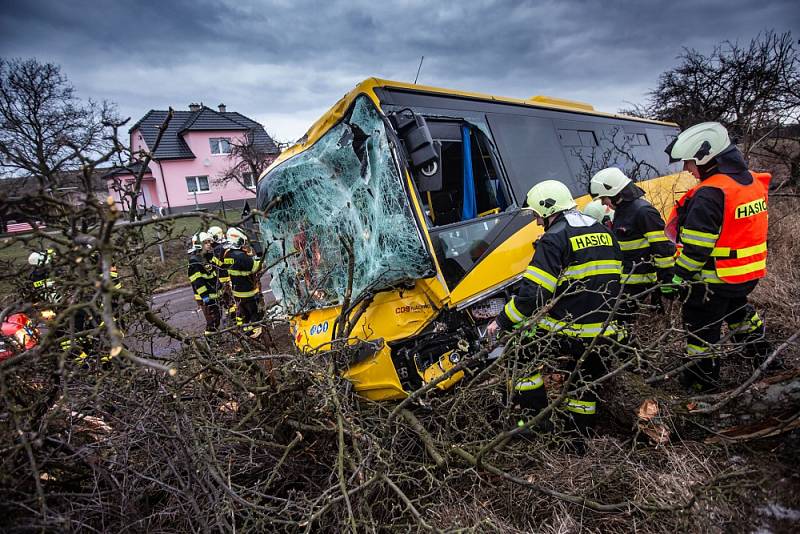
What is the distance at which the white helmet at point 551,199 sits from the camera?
2.72 meters

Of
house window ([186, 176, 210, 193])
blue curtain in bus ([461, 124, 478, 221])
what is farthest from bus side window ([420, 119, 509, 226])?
house window ([186, 176, 210, 193])

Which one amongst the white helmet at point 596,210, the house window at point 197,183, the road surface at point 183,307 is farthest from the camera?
the house window at point 197,183

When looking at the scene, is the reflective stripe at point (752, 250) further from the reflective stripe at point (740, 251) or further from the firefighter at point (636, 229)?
the firefighter at point (636, 229)

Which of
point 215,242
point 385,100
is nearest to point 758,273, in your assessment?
point 385,100

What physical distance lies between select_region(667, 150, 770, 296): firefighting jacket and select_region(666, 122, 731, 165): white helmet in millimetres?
94

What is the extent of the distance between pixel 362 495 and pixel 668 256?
322 centimetres

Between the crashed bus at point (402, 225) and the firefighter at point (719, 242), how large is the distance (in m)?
1.22

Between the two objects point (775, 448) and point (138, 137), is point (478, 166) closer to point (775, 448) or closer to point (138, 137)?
point (775, 448)

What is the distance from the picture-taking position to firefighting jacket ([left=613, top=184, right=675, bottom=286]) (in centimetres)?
344

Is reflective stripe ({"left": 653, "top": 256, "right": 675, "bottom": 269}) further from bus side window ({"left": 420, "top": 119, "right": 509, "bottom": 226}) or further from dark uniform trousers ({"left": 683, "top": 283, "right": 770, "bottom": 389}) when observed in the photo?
bus side window ({"left": 420, "top": 119, "right": 509, "bottom": 226})

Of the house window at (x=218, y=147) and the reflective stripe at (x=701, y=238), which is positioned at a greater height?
the house window at (x=218, y=147)

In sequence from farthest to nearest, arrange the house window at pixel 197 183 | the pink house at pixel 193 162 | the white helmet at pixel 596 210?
the house window at pixel 197 183 → the pink house at pixel 193 162 → the white helmet at pixel 596 210

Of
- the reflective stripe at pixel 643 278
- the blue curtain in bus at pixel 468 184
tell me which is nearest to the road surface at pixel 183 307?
the blue curtain in bus at pixel 468 184

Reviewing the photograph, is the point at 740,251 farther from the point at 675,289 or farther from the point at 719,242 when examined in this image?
the point at 675,289
